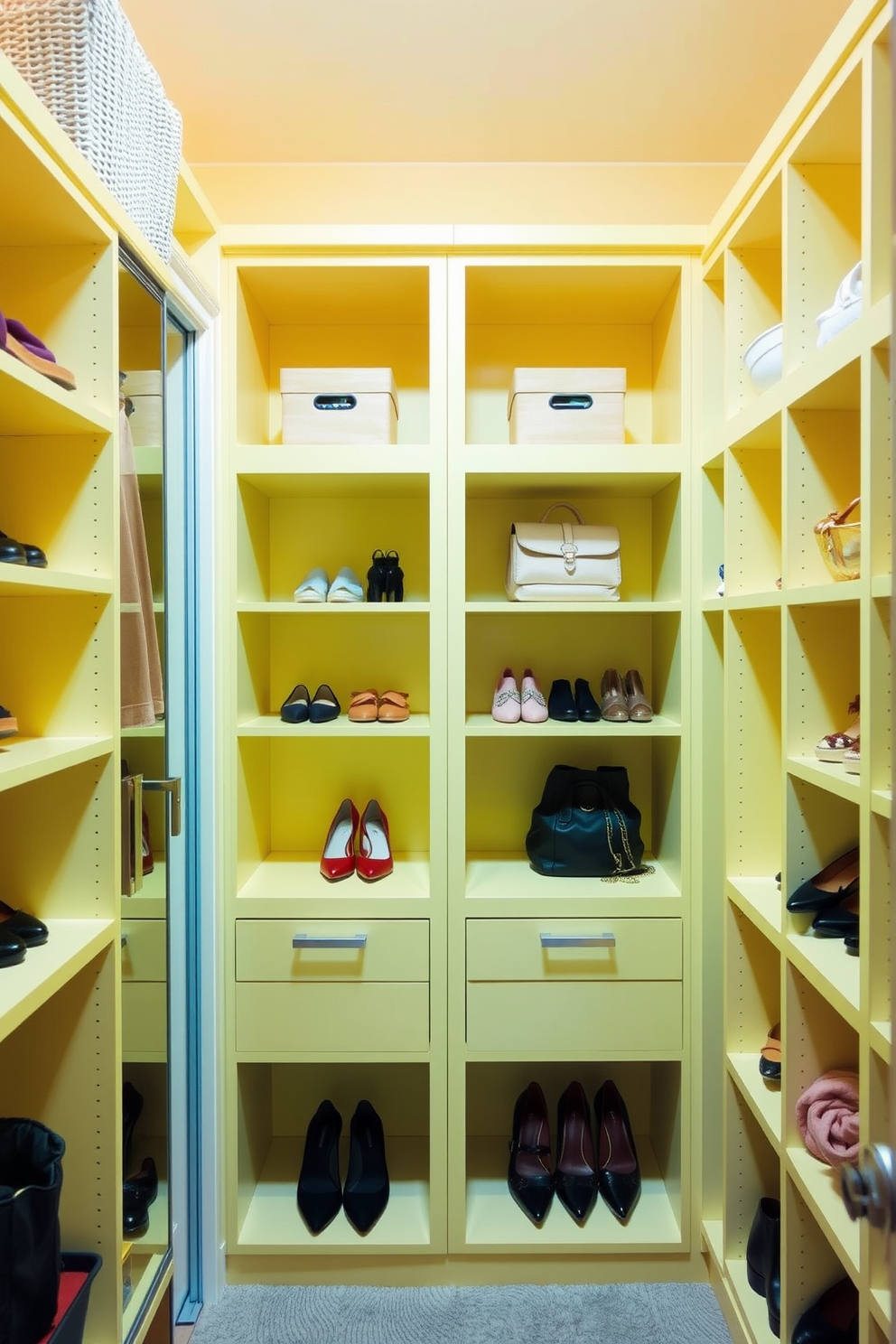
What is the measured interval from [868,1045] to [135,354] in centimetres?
160

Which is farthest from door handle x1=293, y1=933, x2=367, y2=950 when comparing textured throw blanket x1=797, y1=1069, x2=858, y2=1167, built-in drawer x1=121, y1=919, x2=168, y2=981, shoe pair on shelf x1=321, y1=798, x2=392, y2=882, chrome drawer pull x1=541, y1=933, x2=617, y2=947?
textured throw blanket x1=797, y1=1069, x2=858, y2=1167

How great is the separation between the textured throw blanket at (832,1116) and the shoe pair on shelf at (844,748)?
0.55 metres

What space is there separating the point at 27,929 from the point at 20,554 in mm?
556

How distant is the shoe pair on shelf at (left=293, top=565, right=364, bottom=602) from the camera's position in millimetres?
1908

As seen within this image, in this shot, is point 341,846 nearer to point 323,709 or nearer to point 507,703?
point 323,709

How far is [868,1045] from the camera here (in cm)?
105

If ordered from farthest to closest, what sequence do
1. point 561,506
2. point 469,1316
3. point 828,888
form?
point 561,506
point 469,1316
point 828,888

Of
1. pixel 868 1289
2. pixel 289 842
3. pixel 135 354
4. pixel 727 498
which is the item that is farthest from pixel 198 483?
pixel 868 1289

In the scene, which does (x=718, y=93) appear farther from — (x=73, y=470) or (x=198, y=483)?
(x=73, y=470)

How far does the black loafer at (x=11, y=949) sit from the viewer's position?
3.58 feet

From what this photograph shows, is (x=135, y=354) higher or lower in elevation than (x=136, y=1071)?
higher

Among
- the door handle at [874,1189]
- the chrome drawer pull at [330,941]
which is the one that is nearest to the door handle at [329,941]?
the chrome drawer pull at [330,941]

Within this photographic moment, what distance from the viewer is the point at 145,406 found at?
4.74 ft

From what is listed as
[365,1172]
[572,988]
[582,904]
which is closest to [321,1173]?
[365,1172]
